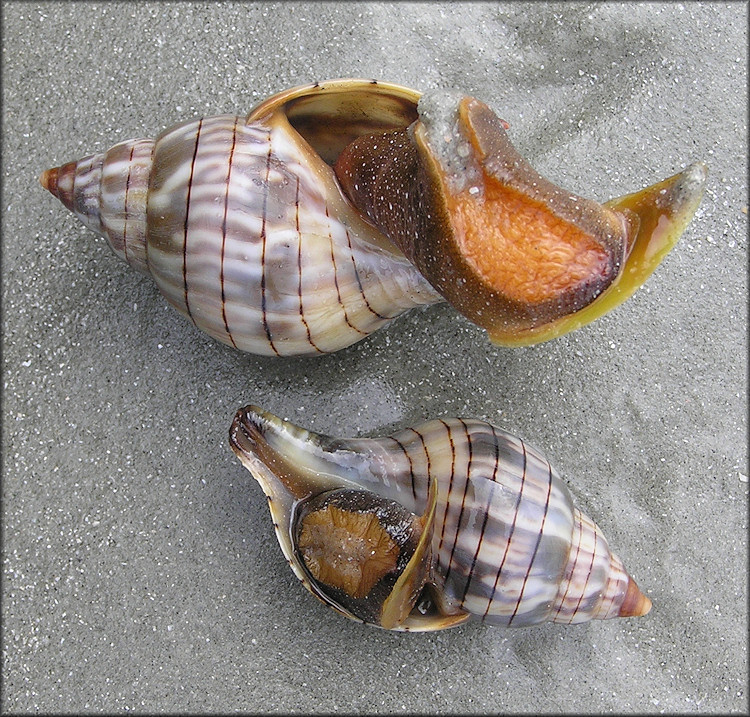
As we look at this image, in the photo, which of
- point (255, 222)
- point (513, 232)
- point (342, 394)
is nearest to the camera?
point (513, 232)

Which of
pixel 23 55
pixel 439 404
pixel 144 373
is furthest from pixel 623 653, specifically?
pixel 23 55

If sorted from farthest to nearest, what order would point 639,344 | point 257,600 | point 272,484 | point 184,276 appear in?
point 639,344 < point 257,600 < point 272,484 < point 184,276

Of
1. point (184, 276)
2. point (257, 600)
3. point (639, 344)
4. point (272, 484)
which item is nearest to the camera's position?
point (184, 276)

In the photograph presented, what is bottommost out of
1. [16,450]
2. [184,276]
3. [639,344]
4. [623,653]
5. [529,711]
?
[529,711]

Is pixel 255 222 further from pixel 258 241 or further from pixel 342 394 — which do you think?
pixel 342 394

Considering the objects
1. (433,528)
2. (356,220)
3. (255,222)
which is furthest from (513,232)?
(433,528)

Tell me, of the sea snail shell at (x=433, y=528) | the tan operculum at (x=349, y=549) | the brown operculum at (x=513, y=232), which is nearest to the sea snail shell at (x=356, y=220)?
the brown operculum at (x=513, y=232)

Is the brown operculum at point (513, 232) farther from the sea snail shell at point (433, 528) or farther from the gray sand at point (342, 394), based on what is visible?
the gray sand at point (342, 394)

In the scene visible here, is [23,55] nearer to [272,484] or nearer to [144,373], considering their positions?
[144,373]
